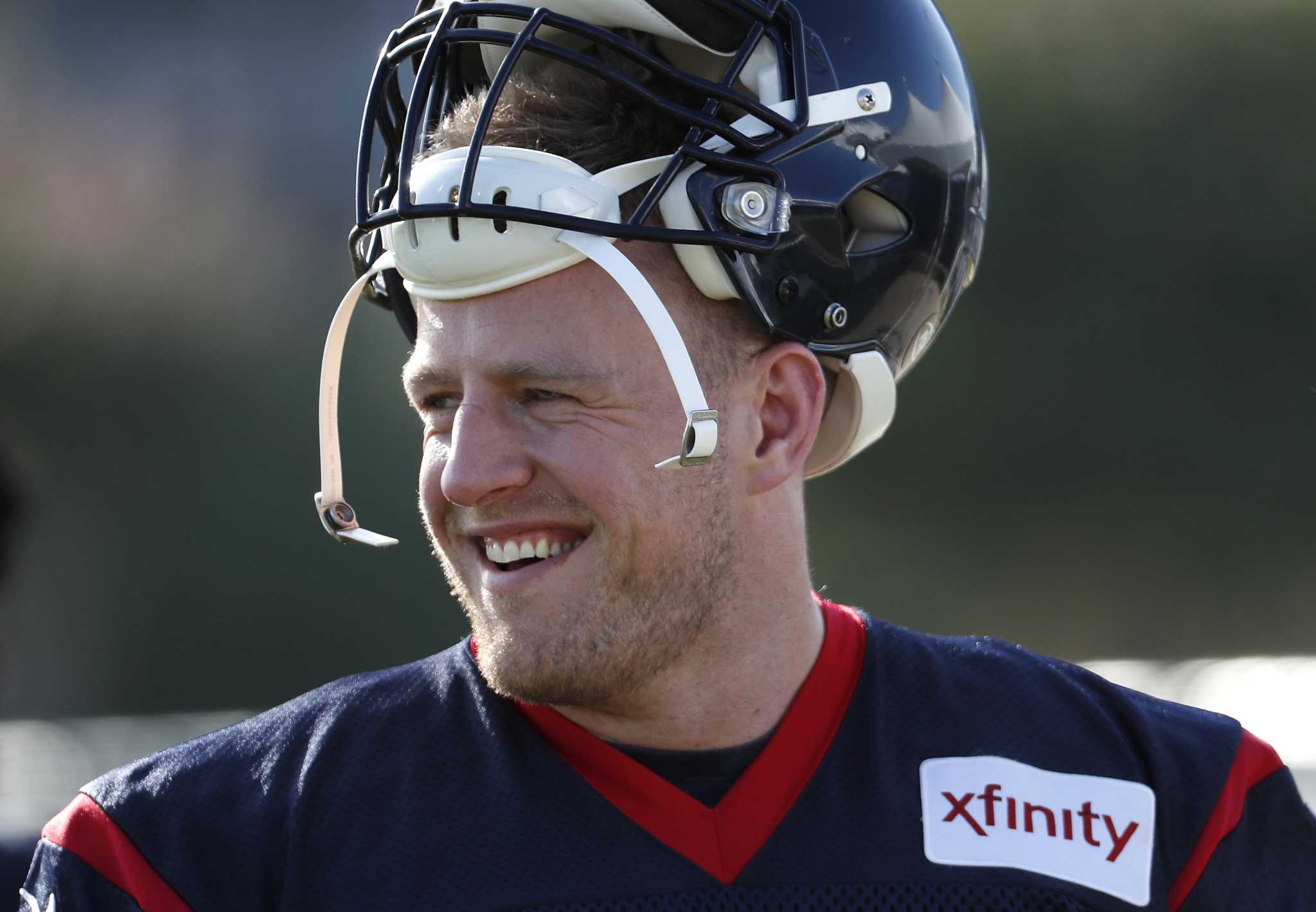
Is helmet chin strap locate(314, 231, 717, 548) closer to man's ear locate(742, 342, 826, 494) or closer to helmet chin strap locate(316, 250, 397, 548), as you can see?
man's ear locate(742, 342, 826, 494)

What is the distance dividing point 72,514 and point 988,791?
121 inches

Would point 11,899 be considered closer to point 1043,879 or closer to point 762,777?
point 762,777

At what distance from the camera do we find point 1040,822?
1.42 m

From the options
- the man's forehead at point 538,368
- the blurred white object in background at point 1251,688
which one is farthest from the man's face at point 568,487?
the blurred white object in background at point 1251,688

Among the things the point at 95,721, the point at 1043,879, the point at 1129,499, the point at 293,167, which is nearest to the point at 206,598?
the point at 95,721

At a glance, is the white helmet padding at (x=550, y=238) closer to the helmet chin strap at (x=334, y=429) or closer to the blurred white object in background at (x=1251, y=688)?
the helmet chin strap at (x=334, y=429)

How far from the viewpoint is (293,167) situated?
400 cm

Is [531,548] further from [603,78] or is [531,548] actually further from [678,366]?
[603,78]

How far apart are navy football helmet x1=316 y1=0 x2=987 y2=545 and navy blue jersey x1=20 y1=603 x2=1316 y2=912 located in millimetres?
225

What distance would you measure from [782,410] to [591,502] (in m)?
0.26

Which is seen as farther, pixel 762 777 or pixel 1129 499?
pixel 1129 499

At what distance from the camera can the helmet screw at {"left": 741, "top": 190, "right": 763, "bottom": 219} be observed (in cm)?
137

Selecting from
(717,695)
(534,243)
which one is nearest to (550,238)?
(534,243)

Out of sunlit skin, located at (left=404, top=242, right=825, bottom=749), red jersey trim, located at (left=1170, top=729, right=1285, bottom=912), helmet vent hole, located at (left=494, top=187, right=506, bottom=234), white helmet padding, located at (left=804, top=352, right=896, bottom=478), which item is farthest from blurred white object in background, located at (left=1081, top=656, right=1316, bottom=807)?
helmet vent hole, located at (left=494, top=187, right=506, bottom=234)
